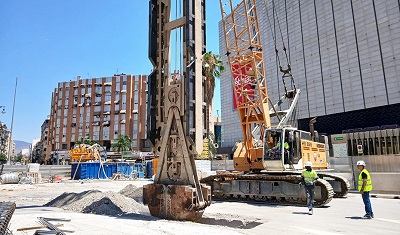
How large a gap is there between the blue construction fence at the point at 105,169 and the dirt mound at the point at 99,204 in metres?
21.8

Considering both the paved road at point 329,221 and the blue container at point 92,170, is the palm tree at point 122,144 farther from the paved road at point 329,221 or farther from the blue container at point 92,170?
the paved road at point 329,221

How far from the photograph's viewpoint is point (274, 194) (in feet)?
43.2

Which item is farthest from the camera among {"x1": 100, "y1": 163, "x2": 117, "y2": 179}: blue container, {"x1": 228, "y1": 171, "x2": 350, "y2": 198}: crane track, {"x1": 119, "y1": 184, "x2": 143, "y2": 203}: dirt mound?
{"x1": 100, "y1": 163, "x2": 117, "y2": 179}: blue container

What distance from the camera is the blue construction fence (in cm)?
3171

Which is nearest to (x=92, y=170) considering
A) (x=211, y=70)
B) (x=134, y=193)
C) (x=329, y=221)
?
(x=211, y=70)

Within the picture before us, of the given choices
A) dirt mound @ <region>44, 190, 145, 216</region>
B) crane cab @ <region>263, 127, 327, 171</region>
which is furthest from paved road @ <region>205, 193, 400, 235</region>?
dirt mound @ <region>44, 190, 145, 216</region>

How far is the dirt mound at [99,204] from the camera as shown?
9383mm

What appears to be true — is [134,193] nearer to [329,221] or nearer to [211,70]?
[329,221]

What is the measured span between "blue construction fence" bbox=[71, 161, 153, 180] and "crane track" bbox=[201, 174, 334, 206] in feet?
67.9

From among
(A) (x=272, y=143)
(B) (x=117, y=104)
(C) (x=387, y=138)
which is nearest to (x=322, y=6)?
(C) (x=387, y=138)

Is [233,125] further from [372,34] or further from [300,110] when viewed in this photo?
[372,34]

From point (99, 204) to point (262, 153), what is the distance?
7.99 metres

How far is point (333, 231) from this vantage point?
733 cm

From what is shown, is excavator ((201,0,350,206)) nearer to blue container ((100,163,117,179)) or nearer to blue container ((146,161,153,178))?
blue container ((146,161,153,178))
